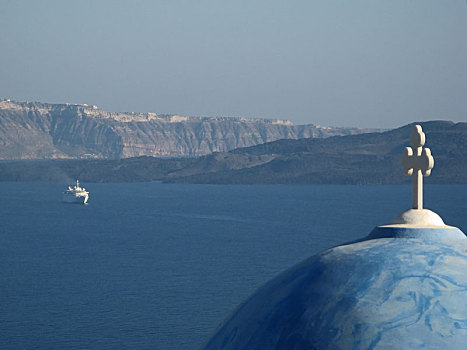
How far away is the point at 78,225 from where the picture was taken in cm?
11025

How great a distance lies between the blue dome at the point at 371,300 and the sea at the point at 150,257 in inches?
1415

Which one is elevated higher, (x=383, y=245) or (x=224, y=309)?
(x=383, y=245)

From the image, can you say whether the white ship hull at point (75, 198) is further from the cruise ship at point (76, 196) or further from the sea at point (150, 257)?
the sea at point (150, 257)

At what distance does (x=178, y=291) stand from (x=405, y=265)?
53222 mm

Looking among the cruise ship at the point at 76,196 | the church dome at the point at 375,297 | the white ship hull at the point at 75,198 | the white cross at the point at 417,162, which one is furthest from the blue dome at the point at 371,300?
the cruise ship at the point at 76,196

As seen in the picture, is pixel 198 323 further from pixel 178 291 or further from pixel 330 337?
pixel 330 337

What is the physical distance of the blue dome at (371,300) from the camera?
477 centimetres

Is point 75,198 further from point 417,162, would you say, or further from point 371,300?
point 371,300

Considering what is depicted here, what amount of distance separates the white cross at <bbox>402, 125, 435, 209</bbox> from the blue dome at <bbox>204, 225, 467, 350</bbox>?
301 millimetres

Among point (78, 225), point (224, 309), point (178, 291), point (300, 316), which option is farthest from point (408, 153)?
point (78, 225)

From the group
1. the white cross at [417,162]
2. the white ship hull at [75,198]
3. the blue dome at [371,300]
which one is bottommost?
the white ship hull at [75,198]

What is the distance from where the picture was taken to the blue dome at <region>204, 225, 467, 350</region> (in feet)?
15.7

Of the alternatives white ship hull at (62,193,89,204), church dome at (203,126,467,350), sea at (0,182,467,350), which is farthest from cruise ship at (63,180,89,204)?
church dome at (203,126,467,350)

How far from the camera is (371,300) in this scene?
16.4ft
